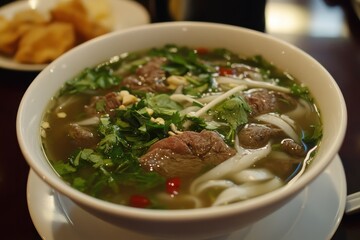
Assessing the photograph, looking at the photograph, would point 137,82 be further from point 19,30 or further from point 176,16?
point 19,30

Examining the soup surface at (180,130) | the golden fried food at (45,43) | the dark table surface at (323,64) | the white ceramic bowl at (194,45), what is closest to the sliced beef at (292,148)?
the soup surface at (180,130)

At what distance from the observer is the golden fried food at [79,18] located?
10.3 ft

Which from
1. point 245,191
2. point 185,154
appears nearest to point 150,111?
point 185,154

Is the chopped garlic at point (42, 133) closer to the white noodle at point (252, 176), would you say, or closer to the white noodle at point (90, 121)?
the white noodle at point (90, 121)

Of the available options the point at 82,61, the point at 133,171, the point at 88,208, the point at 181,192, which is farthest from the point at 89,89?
the point at 88,208

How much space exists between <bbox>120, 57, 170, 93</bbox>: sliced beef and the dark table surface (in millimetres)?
640

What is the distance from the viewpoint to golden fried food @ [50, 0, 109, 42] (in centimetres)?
314

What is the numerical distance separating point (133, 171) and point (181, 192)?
0.20m

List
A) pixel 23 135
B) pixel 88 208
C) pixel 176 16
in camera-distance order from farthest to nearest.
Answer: pixel 176 16 < pixel 23 135 < pixel 88 208

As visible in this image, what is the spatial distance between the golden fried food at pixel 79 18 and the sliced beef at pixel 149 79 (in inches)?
41.3

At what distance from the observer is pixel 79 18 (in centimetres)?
314

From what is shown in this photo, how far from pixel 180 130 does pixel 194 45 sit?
73 centimetres

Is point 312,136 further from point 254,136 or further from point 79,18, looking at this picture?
point 79,18

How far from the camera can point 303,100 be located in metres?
1.98
